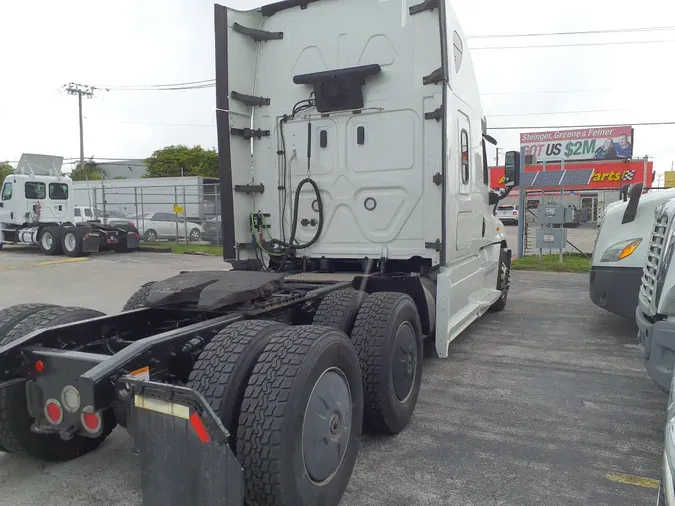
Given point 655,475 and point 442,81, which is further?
point 442,81

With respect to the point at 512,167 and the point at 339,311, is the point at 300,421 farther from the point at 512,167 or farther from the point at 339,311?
the point at 512,167

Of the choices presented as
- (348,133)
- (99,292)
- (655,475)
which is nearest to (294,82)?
(348,133)

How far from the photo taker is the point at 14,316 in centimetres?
341

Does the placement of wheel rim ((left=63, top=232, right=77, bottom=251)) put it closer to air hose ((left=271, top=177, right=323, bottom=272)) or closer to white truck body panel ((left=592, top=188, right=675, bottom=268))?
air hose ((left=271, top=177, right=323, bottom=272))

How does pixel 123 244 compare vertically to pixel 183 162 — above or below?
below

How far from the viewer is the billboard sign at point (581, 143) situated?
145 feet

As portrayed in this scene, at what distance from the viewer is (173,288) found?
345 centimetres

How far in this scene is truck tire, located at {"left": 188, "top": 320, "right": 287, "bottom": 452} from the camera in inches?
98.2

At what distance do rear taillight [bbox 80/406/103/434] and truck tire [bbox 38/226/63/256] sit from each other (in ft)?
58.2

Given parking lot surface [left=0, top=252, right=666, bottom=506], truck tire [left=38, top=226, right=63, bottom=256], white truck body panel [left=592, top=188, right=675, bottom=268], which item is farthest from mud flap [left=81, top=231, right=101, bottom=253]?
white truck body panel [left=592, top=188, right=675, bottom=268]

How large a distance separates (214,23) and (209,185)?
17.6 m

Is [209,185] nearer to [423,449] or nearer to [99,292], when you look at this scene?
[99,292]

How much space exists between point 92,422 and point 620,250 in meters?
5.70

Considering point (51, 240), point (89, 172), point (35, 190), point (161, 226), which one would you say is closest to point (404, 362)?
point (51, 240)
